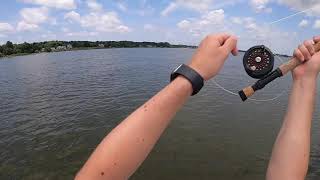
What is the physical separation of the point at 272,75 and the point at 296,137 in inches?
19.0

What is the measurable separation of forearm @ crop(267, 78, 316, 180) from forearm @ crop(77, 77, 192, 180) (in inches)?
36.7

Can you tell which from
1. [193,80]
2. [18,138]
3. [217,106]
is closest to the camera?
[193,80]

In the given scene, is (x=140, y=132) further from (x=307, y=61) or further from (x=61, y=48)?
(x=61, y=48)

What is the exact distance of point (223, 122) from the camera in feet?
65.5

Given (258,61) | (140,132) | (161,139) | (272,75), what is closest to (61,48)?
(161,139)

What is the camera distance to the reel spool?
8.89 feet

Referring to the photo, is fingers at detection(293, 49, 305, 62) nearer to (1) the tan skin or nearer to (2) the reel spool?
(2) the reel spool

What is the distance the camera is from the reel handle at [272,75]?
229cm

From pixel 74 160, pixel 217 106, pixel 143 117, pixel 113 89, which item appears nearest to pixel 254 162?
pixel 74 160

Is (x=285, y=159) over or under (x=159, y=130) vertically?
→ under

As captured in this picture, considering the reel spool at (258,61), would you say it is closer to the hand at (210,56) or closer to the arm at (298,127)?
the arm at (298,127)

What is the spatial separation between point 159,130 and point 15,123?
69.6 ft

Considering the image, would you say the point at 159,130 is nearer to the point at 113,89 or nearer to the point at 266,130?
the point at 266,130

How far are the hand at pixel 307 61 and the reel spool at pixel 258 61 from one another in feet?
1.34
